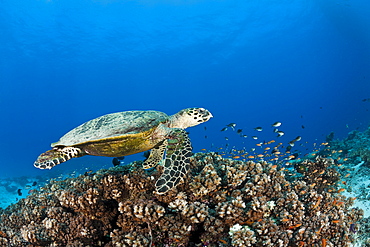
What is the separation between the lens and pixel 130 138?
4242mm

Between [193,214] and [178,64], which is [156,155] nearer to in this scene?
[193,214]

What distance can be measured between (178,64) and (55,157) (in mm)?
76719

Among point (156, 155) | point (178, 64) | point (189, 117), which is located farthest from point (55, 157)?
point (178, 64)

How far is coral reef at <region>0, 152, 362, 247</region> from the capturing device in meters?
2.91

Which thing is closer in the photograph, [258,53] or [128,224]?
[128,224]

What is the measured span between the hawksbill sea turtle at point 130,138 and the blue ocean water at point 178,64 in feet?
Result: 106

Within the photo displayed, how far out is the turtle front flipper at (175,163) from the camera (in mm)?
3315

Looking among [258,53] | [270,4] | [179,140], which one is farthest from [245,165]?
[258,53]

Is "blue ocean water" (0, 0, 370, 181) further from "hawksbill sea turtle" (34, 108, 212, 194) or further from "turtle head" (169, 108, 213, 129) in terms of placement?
"turtle head" (169, 108, 213, 129)

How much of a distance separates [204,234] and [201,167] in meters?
1.49

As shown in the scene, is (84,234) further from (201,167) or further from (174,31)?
(174,31)

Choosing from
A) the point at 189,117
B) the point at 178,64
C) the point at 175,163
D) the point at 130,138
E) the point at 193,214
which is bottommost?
the point at 193,214

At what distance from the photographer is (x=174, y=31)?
6000 centimetres

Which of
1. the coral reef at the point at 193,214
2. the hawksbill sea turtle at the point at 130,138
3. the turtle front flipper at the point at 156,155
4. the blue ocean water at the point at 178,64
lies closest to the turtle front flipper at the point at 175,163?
the hawksbill sea turtle at the point at 130,138
